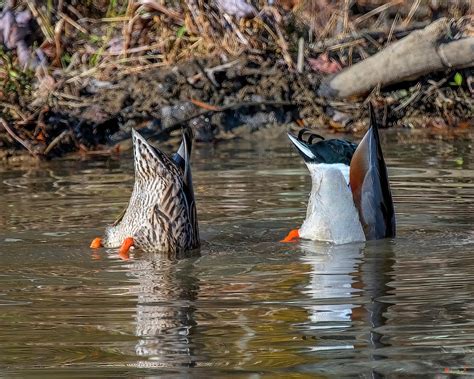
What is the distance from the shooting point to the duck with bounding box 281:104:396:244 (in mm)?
7332

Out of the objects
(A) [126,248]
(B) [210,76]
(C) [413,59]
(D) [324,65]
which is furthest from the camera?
(D) [324,65]

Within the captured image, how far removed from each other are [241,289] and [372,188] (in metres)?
1.49

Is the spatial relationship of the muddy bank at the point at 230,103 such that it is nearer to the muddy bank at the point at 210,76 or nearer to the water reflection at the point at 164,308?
the muddy bank at the point at 210,76

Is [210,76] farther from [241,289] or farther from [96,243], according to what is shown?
[241,289]

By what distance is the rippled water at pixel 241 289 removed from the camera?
4816 mm

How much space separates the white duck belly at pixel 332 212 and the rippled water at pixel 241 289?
0.14 m

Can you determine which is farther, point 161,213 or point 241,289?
point 161,213

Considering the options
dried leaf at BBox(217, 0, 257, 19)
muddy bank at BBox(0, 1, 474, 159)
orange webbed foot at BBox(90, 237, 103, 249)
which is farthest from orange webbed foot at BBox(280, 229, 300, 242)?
dried leaf at BBox(217, 0, 257, 19)

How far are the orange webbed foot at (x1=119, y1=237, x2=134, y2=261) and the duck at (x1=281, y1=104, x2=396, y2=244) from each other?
87 centimetres

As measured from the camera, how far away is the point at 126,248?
23.8ft

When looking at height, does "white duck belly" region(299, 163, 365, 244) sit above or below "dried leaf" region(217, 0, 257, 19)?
below

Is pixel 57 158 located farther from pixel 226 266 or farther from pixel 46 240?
pixel 226 266

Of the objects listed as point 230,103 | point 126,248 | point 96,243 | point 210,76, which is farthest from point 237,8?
point 126,248

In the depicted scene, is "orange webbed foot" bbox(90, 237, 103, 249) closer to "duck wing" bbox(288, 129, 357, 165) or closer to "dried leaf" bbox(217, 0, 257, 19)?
"duck wing" bbox(288, 129, 357, 165)
